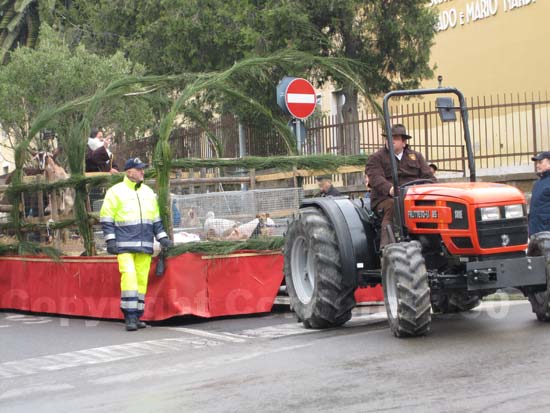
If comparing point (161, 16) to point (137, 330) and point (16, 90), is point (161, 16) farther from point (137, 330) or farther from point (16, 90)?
point (137, 330)

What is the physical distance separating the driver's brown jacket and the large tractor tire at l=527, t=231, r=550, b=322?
1199mm

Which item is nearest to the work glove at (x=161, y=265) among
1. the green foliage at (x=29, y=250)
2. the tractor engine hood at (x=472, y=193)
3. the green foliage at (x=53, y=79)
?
the green foliage at (x=29, y=250)

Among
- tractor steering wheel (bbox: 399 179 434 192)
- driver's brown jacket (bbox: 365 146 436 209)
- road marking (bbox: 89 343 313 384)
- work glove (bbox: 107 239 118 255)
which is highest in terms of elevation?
driver's brown jacket (bbox: 365 146 436 209)

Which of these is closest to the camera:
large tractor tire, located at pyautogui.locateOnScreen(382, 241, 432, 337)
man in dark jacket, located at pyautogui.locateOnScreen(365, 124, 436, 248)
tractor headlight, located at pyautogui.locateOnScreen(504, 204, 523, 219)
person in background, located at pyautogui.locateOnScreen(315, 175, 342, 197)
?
large tractor tire, located at pyautogui.locateOnScreen(382, 241, 432, 337)

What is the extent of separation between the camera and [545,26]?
2511 cm

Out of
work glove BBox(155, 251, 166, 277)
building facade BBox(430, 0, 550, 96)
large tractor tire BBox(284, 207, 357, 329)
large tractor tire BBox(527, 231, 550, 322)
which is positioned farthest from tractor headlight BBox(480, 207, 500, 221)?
building facade BBox(430, 0, 550, 96)

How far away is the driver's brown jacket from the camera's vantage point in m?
10.8

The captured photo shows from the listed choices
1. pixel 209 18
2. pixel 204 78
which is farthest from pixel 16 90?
pixel 204 78

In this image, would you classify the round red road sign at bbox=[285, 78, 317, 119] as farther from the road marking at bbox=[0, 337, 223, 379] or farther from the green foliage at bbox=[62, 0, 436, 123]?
the road marking at bbox=[0, 337, 223, 379]

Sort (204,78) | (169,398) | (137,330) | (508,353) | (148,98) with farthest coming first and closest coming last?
(148,98) → (204,78) → (137,330) → (508,353) → (169,398)

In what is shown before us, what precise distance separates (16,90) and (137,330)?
18.3m

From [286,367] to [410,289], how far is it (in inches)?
56.3

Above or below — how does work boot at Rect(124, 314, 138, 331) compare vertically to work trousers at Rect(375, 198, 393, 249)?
below

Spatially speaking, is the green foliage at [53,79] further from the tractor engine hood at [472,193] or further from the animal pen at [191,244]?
the tractor engine hood at [472,193]
